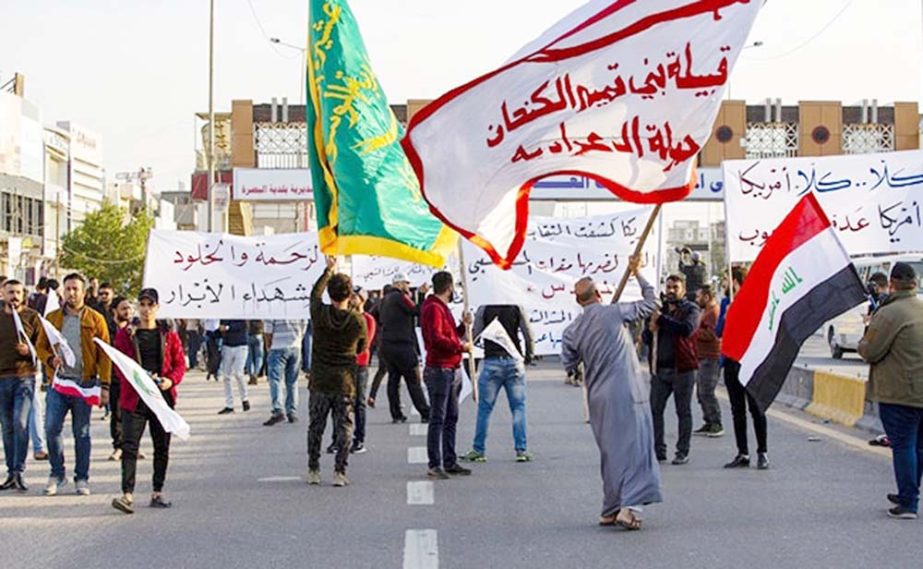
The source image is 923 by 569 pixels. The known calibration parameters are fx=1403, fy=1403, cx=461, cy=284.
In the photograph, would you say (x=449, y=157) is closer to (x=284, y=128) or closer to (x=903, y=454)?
(x=903, y=454)

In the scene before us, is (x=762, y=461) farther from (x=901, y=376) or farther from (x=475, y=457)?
(x=901, y=376)

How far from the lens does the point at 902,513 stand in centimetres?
990

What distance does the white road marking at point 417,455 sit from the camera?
44.8ft

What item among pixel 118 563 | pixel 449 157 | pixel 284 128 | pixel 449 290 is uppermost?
pixel 284 128

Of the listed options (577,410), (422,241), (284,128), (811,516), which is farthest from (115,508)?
(284,128)

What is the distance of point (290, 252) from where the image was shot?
21047 millimetres

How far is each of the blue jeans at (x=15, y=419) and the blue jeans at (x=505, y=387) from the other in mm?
4155

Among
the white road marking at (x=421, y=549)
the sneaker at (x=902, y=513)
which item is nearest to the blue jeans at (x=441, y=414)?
the white road marking at (x=421, y=549)

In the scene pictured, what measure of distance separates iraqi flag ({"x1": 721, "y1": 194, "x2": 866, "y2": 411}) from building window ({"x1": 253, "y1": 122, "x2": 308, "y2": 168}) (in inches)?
1988

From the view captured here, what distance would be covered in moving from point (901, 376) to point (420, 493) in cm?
390

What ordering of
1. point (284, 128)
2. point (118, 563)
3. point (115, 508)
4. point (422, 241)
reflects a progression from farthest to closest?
point (284, 128)
point (422, 241)
point (115, 508)
point (118, 563)

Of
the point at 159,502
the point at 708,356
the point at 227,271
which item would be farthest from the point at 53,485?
the point at 227,271

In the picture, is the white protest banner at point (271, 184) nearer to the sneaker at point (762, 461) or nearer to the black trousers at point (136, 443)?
the sneaker at point (762, 461)

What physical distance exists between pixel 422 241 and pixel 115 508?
3.57 m
